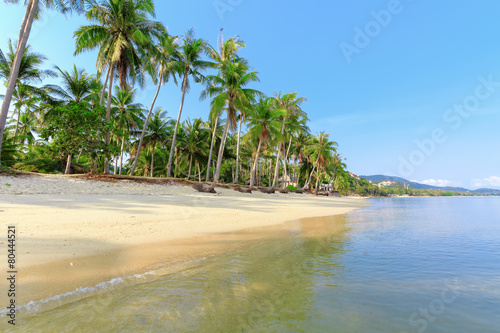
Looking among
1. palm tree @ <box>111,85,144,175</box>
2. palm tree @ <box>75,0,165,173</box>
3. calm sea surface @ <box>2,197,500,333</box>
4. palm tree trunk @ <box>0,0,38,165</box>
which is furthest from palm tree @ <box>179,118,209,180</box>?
calm sea surface @ <box>2,197,500,333</box>

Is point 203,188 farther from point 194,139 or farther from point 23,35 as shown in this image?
point 194,139

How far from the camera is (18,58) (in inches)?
499

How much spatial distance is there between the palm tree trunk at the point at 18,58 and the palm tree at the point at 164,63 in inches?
289

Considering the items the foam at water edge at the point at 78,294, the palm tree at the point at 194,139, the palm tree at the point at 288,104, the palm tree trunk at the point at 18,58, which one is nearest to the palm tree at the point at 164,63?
the palm tree trunk at the point at 18,58

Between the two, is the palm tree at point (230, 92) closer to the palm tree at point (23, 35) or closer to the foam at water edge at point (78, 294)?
the palm tree at point (23, 35)

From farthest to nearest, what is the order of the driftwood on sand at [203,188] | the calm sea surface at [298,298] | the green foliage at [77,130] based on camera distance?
the driftwood on sand at [203,188] → the green foliage at [77,130] → the calm sea surface at [298,298]

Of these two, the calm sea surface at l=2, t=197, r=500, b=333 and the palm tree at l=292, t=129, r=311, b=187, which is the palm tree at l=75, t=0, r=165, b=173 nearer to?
the calm sea surface at l=2, t=197, r=500, b=333

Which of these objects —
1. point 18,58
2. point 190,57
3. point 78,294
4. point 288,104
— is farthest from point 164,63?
point 78,294

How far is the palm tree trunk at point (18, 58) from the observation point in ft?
40.3

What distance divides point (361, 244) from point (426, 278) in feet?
7.60

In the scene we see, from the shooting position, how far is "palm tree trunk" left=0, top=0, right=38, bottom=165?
12.3m

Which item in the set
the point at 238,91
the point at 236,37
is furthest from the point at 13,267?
the point at 236,37

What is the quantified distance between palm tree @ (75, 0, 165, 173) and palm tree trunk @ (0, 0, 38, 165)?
3.77 m

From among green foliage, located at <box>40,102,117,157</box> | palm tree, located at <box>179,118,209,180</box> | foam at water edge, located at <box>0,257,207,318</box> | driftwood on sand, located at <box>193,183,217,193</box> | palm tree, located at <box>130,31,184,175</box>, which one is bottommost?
foam at water edge, located at <box>0,257,207,318</box>
